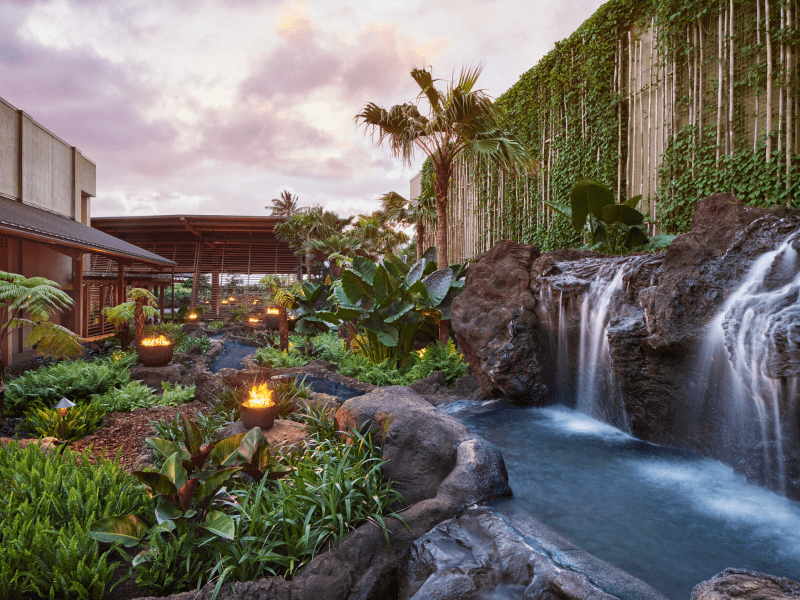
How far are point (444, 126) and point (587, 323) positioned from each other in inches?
201

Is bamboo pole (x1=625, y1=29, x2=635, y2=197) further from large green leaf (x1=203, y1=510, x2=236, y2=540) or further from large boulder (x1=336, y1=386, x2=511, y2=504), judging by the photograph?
large green leaf (x1=203, y1=510, x2=236, y2=540)

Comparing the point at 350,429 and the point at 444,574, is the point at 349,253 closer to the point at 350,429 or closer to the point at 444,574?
the point at 350,429

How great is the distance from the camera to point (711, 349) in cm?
371

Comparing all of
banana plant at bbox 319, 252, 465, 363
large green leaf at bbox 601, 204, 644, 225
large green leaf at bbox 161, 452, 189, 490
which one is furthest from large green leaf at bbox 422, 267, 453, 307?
large green leaf at bbox 161, 452, 189, 490

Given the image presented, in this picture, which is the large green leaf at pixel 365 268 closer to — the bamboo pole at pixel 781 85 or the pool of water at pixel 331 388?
the pool of water at pixel 331 388

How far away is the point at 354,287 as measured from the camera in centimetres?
752

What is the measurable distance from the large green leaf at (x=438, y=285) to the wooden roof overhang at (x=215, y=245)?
1354 centimetres

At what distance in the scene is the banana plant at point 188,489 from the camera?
2232 mm

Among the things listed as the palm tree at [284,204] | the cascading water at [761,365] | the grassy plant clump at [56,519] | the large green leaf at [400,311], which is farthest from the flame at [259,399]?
the palm tree at [284,204]

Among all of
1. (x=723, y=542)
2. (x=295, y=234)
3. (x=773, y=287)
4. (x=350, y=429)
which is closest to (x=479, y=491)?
(x=350, y=429)

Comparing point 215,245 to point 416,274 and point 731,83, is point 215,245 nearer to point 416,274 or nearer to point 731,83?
point 416,274

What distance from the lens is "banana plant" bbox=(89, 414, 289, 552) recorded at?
2.23m

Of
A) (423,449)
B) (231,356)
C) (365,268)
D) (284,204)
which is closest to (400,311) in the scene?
(365,268)

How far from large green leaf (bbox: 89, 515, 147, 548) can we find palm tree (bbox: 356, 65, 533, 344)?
6585 mm
